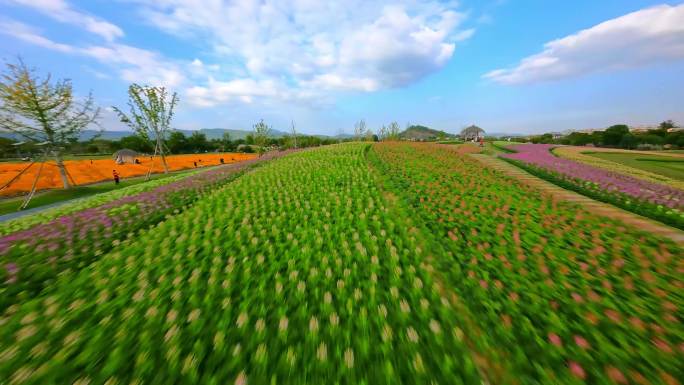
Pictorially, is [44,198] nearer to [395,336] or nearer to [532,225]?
[395,336]

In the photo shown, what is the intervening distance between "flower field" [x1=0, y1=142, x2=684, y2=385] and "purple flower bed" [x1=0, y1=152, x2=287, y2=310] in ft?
0.17

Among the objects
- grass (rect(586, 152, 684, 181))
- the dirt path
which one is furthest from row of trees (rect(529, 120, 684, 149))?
the dirt path

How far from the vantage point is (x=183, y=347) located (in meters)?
3.04

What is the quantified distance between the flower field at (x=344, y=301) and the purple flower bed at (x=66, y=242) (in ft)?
0.17

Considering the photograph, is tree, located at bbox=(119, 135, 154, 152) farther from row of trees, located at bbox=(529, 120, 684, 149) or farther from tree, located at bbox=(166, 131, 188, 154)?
row of trees, located at bbox=(529, 120, 684, 149)

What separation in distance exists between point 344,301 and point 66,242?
8.08 metres

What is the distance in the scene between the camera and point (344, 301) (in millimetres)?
3961

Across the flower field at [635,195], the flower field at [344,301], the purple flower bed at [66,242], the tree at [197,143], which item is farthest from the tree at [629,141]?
the tree at [197,143]

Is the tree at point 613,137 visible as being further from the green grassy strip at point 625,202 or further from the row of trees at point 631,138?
the green grassy strip at point 625,202

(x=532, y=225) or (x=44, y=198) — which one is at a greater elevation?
(x=532, y=225)

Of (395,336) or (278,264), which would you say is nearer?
(395,336)

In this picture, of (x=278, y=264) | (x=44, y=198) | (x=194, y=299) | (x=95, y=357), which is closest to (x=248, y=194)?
(x=278, y=264)

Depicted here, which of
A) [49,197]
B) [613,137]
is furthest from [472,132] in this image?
[49,197]

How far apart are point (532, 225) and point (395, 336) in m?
6.65
